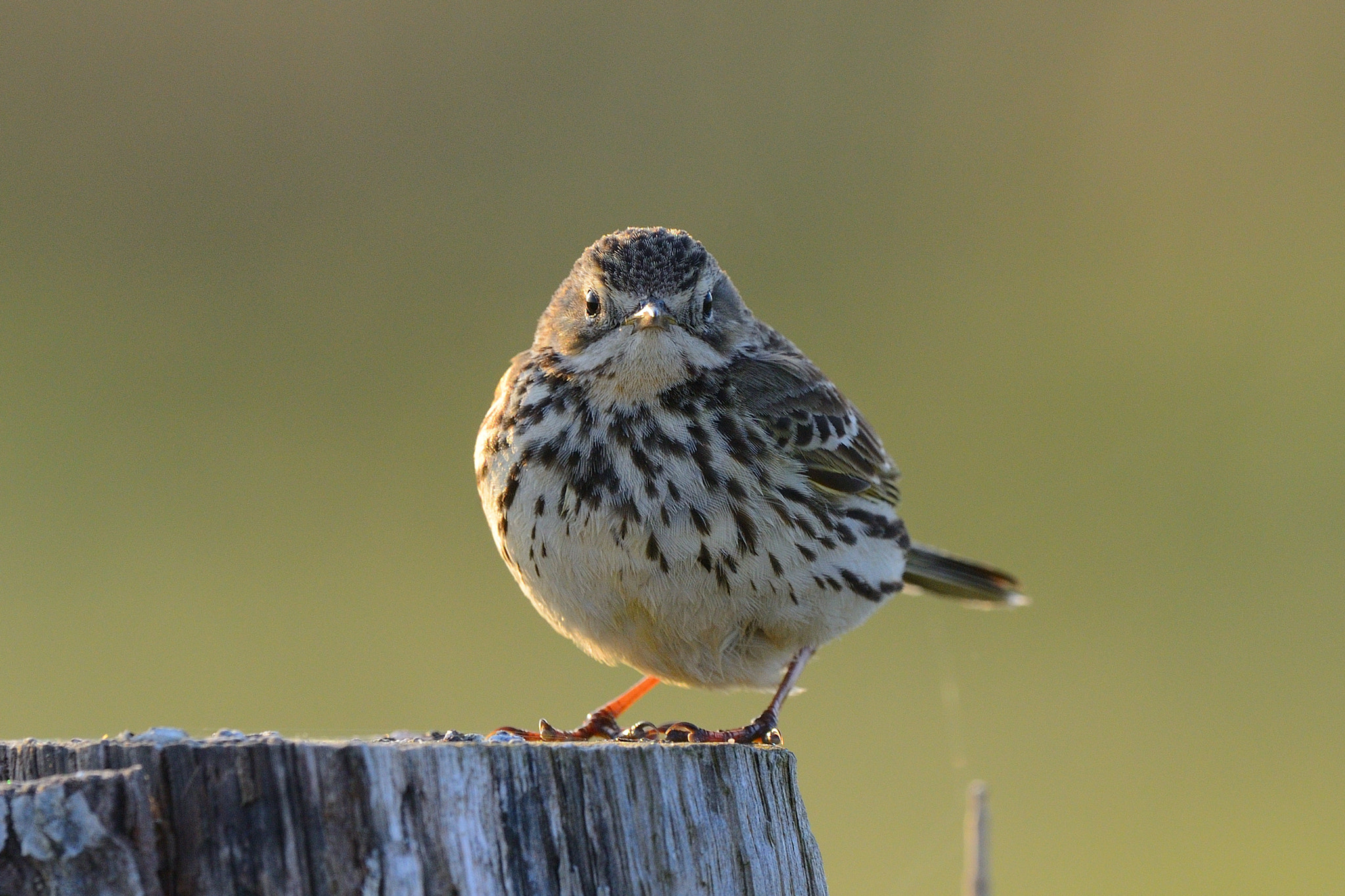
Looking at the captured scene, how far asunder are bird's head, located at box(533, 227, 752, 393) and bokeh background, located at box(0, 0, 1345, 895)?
519 cm

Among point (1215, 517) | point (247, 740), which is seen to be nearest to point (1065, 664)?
point (1215, 517)

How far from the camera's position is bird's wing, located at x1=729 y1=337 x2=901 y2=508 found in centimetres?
567

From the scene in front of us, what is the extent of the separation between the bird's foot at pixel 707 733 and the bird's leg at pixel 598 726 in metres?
0.25

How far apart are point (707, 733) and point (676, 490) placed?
33.0 inches

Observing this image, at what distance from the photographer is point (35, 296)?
1528 cm

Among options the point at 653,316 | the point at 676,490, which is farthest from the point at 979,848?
the point at 653,316

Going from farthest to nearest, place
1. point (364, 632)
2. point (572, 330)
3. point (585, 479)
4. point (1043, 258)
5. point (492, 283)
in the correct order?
point (1043, 258), point (492, 283), point (364, 632), point (572, 330), point (585, 479)

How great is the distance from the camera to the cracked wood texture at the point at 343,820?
9.71ft

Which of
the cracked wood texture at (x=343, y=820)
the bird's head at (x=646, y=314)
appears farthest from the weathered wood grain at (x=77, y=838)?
the bird's head at (x=646, y=314)

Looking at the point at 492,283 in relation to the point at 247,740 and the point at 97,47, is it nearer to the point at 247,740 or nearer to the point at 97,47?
the point at 97,47

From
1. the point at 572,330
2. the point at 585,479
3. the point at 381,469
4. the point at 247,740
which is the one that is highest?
the point at 381,469

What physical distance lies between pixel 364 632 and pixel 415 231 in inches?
191

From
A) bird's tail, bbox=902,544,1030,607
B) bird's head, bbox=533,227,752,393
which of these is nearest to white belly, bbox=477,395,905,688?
bird's head, bbox=533,227,752,393

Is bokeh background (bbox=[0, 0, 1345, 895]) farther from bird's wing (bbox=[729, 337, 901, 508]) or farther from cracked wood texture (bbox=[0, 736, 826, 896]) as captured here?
cracked wood texture (bbox=[0, 736, 826, 896])
